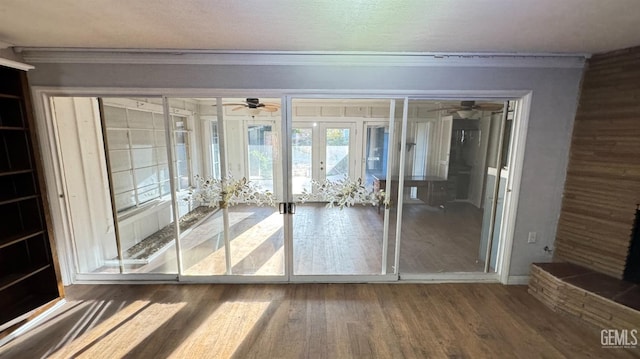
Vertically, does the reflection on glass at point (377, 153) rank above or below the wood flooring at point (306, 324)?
above

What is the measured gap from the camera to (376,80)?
267cm

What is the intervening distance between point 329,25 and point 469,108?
1.88 metres

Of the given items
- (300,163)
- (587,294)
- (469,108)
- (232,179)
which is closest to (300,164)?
(300,163)

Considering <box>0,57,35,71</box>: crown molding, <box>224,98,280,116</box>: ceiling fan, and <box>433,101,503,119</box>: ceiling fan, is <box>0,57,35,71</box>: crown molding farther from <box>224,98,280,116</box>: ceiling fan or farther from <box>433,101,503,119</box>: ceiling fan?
<box>433,101,503,119</box>: ceiling fan

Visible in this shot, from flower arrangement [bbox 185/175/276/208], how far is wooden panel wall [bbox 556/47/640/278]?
310cm

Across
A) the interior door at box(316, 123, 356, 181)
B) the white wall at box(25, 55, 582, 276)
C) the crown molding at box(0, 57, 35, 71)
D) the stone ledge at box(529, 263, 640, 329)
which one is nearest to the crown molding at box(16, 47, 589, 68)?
the white wall at box(25, 55, 582, 276)

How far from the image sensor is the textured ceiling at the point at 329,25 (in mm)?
A: 1592

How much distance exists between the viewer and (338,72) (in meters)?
2.65

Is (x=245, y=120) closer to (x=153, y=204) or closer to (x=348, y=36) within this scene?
(x=348, y=36)

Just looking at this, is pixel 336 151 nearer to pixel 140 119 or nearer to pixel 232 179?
pixel 232 179

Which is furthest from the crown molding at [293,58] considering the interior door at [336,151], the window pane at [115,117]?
the interior door at [336,151]

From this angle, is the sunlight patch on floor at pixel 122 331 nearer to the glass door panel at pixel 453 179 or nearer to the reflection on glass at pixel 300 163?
the reflection on glass at pixel 300 163

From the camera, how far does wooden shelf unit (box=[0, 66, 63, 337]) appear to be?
2268mm

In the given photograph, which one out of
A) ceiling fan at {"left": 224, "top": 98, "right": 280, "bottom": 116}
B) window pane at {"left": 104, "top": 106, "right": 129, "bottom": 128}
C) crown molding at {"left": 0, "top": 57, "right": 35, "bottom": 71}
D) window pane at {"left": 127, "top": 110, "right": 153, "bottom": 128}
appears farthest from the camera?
window pane at {"left": 127, "top": 110, "right": 153, "bottom": 128}
